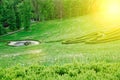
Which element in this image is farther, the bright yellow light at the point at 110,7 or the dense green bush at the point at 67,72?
the bright yellow light at the point at 110,7

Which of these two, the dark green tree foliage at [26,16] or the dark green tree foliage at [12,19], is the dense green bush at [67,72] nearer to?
the dark green tree foliage at [26,16]

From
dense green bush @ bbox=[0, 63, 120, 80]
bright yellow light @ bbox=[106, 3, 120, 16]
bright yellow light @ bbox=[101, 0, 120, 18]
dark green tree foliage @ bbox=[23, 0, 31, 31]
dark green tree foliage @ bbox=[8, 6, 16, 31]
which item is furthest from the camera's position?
dark green tree foliage @ bbox=[8, 6, 16, 31]

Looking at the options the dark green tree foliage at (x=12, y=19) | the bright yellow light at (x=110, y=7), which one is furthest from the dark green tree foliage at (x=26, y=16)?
the bright yellow light at (x=110, y=7)

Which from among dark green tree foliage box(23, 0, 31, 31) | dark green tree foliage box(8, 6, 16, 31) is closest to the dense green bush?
dark green tree foliage box(23, 0, 31, 31)

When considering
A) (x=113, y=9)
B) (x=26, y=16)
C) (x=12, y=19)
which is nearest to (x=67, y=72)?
(x=26, y=16)

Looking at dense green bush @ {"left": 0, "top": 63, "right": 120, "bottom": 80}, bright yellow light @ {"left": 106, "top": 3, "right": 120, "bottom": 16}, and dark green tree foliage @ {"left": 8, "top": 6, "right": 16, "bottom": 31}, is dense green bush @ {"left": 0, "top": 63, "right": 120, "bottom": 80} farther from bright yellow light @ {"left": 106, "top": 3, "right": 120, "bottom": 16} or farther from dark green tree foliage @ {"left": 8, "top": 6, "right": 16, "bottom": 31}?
dark green tree foliage @ {"left": 8, "top": 6, "right": 16, "bottom": 31}

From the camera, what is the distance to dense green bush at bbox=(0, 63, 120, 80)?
11.2 meters

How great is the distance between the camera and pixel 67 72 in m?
12.2

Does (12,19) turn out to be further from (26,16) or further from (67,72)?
(67,72)

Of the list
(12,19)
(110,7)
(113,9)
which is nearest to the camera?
(12,19)

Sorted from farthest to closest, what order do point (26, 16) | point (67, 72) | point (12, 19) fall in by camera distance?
1. point (12, 19)
2. point (26, 16)
3. point (67, 72)

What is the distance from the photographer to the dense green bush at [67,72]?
36.7ft

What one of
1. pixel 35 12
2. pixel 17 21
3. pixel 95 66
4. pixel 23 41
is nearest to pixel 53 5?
pixel 35 12

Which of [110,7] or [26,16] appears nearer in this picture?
[26,16]
